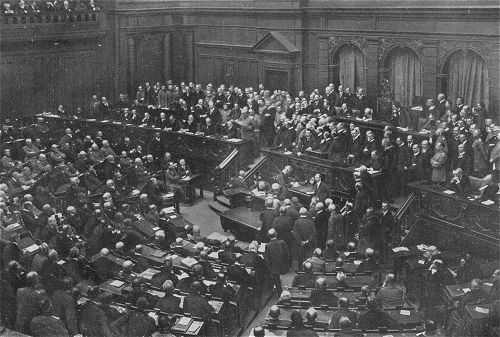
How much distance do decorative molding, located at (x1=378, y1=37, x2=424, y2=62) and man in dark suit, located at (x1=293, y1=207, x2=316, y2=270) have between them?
9.73 metres

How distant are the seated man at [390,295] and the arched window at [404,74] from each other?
453 inches

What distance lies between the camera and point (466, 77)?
71.7 ft

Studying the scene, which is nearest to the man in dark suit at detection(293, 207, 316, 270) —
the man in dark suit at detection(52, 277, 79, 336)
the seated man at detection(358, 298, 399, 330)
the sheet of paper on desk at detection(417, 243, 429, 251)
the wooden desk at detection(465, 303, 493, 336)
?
the sheet of paper on desk at detection(417, 243, 429, 251)

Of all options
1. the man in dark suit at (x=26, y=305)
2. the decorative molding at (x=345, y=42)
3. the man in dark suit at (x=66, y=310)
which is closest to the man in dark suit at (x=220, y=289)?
the man in dark suit at (x=66, y=310)

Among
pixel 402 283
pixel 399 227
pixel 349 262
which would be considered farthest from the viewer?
pixel 399 227

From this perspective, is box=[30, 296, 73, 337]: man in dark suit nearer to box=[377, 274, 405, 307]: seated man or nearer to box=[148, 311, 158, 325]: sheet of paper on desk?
box=[148, 311, 158, 325]: sheet of paper on desk

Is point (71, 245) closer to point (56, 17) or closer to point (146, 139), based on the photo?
point (146, 139)

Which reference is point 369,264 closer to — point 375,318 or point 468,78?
point 375,318

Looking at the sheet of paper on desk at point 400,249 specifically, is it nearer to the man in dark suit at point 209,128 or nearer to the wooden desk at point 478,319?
the wooden desk at point 478,319

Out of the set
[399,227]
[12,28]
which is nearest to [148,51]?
[12,28]

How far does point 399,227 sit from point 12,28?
17.3 m

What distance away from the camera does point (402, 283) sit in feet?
49.9

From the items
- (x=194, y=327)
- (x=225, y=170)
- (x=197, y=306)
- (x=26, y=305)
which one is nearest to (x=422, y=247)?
(x=197, y=306)

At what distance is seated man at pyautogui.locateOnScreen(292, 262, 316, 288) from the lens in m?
13.2
